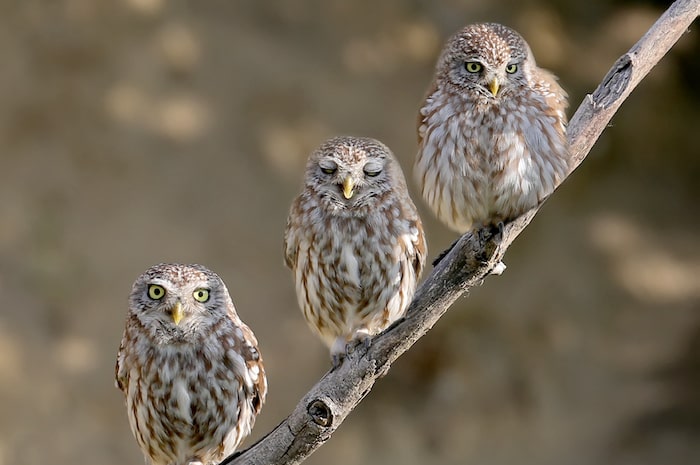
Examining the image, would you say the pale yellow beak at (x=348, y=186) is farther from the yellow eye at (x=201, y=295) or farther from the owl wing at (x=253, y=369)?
the owl wing at (x=253, y=369)

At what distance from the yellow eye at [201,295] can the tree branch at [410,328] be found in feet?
1.70

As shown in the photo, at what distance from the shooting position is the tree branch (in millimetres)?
3389

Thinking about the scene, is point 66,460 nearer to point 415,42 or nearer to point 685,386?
point 415,42

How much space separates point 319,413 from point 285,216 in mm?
3656

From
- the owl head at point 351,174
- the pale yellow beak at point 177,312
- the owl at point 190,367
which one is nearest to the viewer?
the owl head at point 351,174

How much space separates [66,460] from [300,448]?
12.1 feet

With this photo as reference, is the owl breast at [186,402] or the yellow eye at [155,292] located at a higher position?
the yellow eye at [155,292]

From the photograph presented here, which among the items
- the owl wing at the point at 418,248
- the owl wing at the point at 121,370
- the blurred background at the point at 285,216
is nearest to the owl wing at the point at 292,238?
the owl wing at the point at 418,248

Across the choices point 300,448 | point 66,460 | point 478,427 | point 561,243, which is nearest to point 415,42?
point 561,243

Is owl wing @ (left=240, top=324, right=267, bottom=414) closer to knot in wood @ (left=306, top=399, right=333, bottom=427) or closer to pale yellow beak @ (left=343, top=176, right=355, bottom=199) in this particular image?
knot in wood @ (left=306, top=399, right=333, bottom=427)

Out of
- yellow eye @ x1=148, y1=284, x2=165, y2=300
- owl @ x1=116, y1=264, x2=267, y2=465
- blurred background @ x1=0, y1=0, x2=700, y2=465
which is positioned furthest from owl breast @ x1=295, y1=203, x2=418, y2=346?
blurred background @ x1=0, y1=0, x2=700, y2=465

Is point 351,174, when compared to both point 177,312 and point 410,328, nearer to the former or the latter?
point 410,328

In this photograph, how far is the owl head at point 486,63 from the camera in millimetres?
3156

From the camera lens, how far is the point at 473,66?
3225 millimetres
